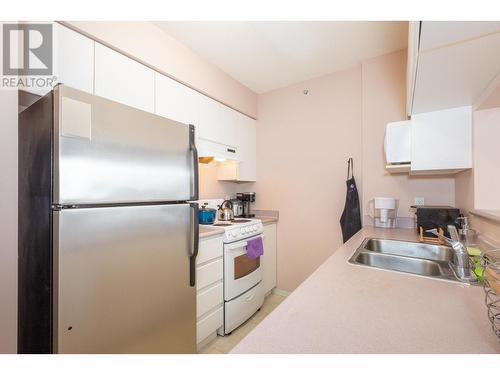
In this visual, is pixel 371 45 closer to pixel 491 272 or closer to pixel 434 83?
pixel 434 83

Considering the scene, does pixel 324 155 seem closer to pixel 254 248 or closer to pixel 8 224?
pixel 254 248

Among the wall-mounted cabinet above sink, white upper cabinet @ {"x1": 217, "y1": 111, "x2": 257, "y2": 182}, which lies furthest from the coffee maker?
the wall-mounted cabinet above sink

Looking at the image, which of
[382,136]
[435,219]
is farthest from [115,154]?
[382,136]

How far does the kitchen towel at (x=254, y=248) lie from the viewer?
6.98ft

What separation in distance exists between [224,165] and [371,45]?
1826 millimetres

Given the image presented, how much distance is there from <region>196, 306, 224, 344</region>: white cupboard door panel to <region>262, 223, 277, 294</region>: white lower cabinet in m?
0.72

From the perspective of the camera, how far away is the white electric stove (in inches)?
76.2

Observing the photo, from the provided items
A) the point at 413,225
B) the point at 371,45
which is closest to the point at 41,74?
the point at 371,45

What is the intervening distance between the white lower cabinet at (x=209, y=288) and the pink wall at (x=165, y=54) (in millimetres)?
1385

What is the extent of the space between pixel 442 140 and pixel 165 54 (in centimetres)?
207

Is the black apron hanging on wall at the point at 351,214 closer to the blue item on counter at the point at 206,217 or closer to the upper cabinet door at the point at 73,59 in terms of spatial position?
the blue item on counter at the point at 206,217

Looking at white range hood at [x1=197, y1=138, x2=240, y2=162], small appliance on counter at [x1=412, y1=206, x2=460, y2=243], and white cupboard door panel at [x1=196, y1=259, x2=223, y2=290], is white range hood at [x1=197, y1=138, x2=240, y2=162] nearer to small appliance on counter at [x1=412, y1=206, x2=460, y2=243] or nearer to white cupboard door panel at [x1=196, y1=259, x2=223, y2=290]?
white cupboard door panel at [x1=196, y1=259, x2=223, y2=290]

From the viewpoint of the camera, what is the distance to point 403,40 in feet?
6.24

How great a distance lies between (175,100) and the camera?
A: 6.21ft
